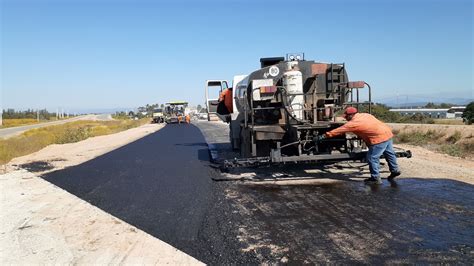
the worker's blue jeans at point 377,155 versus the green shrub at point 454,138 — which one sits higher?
the worker's blue jeans at point 377,155

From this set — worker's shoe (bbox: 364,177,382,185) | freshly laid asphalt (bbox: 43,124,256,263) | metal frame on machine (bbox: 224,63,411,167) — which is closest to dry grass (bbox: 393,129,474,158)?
metal frame on machine (bbox: 224,63,411,167)

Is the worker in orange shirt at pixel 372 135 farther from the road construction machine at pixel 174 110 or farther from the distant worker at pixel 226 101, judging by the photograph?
the road construction machine at pixel 174 110

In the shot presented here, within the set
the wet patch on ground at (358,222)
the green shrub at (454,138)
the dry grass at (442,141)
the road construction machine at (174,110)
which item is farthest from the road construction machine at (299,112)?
the road construction machine at (174,110)

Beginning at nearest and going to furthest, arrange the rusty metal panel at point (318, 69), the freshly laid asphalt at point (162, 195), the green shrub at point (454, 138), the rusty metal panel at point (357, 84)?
the freshly laid asphalt at point (162, 195)
the rusty metal panel at point (357, 84)
the rusty metal panel at point (318, 69)
the green shrub at point (454, 138)

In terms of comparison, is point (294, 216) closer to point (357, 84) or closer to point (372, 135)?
point (372, 135)

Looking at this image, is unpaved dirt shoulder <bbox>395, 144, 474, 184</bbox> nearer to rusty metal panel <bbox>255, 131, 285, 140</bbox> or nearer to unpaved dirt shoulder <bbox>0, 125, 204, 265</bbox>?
rusty metal panel <bbox>255, 131, 285, 140</bbox>

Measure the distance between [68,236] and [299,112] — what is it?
5.20 metres

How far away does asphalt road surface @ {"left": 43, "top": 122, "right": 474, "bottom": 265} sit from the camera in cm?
411

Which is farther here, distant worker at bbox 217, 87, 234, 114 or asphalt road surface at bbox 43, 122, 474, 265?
distant worker at bbox 217, 87, 234, 114

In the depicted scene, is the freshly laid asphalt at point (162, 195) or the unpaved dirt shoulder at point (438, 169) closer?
the freshly laid asphalt at point (162, 195)

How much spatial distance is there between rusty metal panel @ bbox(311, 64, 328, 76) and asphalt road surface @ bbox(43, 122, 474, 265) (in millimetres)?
2134

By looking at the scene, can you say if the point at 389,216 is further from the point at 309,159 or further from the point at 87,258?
the point at 87,258

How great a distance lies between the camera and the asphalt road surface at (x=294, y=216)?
4.11 m

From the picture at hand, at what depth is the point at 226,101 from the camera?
487 inches
